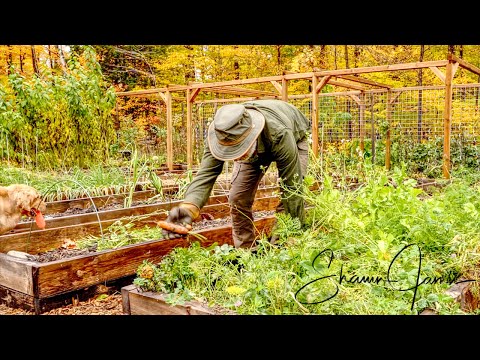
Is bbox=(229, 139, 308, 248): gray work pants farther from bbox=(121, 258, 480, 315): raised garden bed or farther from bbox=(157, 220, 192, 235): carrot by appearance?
bbox=(121, 258, 480, 315): raised garden bed

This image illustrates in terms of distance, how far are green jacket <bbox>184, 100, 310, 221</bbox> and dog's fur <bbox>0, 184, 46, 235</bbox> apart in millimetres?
1336

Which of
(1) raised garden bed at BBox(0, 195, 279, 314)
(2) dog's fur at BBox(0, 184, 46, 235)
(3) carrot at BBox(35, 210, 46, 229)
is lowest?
(1) raised garden bed at BBox(0, 195, 279, 314)

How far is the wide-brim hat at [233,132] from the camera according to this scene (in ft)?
10.1

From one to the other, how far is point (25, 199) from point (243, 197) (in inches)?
66.2

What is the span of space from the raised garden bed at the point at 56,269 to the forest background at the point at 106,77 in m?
2.73

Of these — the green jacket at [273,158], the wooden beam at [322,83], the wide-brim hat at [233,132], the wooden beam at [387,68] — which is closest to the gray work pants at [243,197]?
the green jacket at [273,158]

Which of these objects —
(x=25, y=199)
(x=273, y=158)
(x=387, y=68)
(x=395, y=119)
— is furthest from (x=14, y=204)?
(x=395, y=119)

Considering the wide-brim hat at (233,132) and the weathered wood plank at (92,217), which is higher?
the wide-brim hat at (233,132)

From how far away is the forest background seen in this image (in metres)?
7.87

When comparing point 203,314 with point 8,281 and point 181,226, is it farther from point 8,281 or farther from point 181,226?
point 8,281

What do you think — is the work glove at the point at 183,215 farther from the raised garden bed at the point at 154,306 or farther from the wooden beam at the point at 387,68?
the wooden beam at the point at 387,68

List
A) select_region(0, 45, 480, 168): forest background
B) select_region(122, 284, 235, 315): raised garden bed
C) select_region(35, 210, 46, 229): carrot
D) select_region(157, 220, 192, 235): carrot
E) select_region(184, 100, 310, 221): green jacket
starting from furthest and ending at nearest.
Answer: select_region(0, 45, 480, 168): forest background → select_region(35, 210, 46, 229): carrot → select_region(184, 100, 310, 221): green jacket → select_region(157, 220, 192, 235): carrot → select_region(122, 284, 235, 315): raised garden bed

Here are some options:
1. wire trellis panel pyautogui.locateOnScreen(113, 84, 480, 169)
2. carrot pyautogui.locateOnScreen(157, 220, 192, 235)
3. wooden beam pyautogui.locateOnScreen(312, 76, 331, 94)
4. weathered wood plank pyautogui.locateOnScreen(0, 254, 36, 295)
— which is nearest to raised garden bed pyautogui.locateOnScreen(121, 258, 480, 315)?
carrot pyautogui.locateOnScreen(157, 220, 192, 235)
